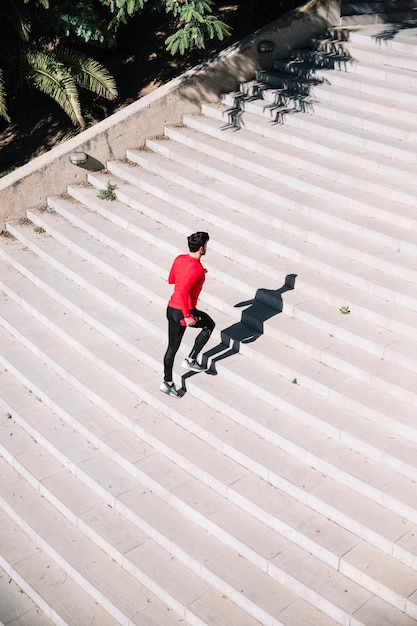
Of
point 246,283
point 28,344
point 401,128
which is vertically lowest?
point 28,344

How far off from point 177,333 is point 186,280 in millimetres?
637

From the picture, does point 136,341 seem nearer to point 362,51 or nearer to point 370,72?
point 370,72

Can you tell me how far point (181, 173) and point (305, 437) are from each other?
18.1ft

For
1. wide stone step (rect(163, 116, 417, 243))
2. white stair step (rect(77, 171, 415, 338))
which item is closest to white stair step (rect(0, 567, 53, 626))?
white stair step (rect(77, 171, 415, 338))

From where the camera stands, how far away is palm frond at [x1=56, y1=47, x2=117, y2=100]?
13.8 m

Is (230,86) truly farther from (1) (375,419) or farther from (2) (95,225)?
(1) (375,419)

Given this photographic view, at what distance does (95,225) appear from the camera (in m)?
12.3

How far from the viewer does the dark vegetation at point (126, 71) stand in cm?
1464

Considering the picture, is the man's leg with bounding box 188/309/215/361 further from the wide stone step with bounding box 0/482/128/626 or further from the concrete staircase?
the wide stone step with bounding box 0/482/128/626

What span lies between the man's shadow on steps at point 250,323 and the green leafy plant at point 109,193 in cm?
351

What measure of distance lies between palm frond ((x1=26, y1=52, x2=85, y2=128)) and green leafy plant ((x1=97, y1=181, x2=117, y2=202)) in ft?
4.35

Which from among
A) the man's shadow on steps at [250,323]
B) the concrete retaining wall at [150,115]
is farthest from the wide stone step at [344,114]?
the man's shadow on steps at [250,323]

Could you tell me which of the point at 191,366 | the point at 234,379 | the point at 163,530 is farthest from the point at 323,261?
the point at 163,530

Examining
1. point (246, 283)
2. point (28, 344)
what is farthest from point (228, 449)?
point (28, 344)
